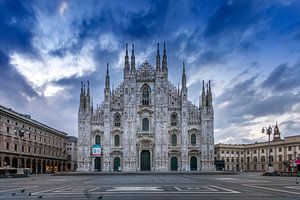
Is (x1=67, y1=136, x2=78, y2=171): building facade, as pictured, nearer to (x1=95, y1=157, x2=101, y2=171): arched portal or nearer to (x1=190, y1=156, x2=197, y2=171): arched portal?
(x1=95, y1=157, x2=101, y2=171): arched portal

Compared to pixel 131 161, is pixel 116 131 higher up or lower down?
higher up

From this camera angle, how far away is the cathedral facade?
78.8m

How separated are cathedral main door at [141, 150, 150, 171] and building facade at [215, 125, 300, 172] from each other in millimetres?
25539

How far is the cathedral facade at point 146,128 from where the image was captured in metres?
78.8

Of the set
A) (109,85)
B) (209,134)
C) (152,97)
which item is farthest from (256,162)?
(109,85)

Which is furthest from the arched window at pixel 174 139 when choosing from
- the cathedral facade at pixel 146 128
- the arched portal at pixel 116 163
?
the arched portal at pixel 116 163

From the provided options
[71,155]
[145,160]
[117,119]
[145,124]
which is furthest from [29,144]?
[71,155]

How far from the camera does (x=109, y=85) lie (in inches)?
3191

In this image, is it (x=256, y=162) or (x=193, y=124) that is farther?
(x=256, y=162)

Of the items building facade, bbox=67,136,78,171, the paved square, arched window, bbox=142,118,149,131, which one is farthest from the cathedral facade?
the paved square

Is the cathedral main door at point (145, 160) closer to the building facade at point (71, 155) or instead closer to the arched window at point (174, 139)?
the arched window at point (174, 139)

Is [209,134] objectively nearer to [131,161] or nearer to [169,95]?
[169,95]

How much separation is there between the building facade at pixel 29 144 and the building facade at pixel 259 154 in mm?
46036

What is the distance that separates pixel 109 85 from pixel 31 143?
2192 centimetres
